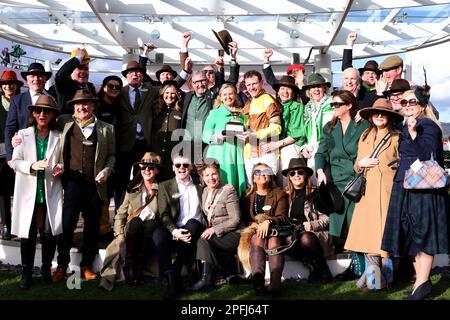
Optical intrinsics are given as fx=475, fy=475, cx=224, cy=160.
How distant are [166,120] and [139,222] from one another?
1377 mm

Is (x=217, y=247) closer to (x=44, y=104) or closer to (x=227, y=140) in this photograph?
(x=227, y=140)

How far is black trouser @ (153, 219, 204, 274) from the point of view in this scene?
4145 millimetres

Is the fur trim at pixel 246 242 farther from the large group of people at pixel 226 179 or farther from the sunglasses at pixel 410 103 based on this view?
the sunglasses at pixel 410 103

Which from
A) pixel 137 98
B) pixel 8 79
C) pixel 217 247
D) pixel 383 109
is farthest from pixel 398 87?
pixel 8 79

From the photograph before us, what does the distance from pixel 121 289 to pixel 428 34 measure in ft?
36.5

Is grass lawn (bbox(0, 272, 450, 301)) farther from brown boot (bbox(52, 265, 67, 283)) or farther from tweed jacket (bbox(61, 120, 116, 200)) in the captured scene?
tweed jacket (bbox(61, 120, 116, 200))

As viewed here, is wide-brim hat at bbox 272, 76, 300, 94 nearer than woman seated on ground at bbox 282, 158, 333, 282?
No

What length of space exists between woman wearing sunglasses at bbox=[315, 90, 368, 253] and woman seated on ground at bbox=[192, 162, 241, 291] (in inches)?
33.9

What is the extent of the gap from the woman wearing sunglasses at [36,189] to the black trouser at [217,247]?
1.30m

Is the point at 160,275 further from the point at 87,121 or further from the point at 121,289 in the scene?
the point at 87,121

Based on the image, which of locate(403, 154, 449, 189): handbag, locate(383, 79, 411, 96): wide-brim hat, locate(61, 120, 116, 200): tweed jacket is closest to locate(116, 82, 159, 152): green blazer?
locate(61, 120, 116, 200): tweed jacket

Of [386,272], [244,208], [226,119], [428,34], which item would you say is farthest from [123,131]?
[428,34]

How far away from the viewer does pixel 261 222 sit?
4285 mm

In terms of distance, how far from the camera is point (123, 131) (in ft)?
16.8
